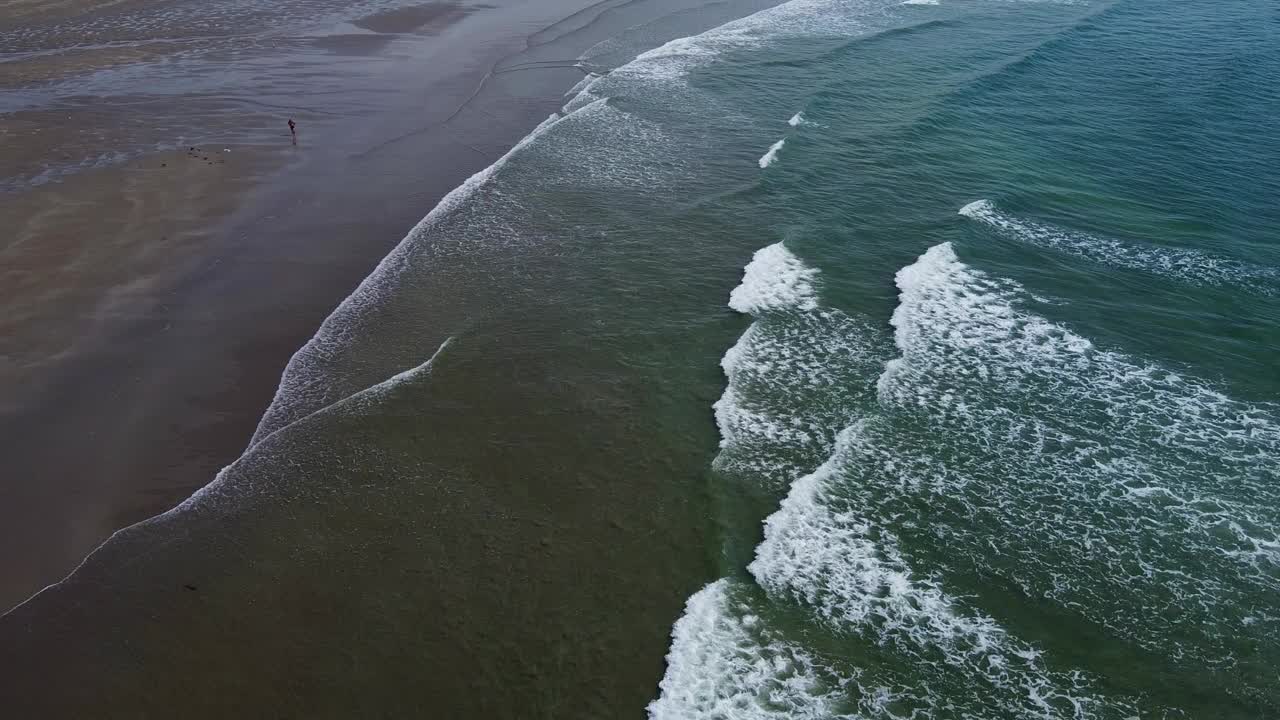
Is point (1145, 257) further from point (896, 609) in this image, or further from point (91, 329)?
point (91, 329)

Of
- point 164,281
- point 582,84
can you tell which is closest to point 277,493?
point 164,281

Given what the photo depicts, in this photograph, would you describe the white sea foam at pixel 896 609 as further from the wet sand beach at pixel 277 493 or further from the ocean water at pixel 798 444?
the wet sand beach at pixel 277 493

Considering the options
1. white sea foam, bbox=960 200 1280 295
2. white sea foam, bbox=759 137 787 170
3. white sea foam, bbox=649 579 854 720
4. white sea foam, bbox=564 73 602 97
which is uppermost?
white sea foam, bbox=564 73 602 97

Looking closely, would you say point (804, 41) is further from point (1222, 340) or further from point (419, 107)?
point (1222, 340)

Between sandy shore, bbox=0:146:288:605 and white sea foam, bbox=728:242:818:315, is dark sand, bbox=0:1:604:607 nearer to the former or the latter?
sandy shore, bbox=0:146:288:605

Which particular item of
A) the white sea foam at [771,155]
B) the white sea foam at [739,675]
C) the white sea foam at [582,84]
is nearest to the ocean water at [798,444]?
the white sea foam at [739,675]

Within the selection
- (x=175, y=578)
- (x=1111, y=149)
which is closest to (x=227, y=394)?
(x=175, y=578)

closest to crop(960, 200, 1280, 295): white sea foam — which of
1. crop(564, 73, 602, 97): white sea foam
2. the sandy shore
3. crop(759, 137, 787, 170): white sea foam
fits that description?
crop(759, 137, 787, 170): white sea foam

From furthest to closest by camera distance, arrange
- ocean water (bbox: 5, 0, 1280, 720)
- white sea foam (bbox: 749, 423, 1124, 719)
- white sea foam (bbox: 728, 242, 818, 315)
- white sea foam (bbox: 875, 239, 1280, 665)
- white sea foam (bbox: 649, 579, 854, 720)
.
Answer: white sea foam (bbox: 728, 242, 818, 315) → white sea foam (bbox: 875, 239, 1280, 665) → ocean water (bbox: 5, 0, 1280, 720) → white sea foam (bbox: 749, 423, 1124, 719) → white sea foam (bbox: 649, 579, 854, 720)
